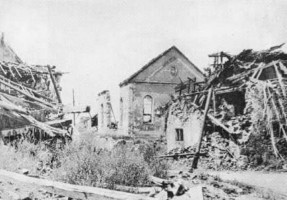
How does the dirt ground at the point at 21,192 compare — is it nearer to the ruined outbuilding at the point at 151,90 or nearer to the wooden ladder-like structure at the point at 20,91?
the wooden ladder-like structure at the point at 20,91

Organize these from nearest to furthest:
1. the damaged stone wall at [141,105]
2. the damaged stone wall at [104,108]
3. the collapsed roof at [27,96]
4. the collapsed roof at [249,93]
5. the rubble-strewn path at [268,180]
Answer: the rubble-strewn path at [268,180] < the collapsed roof at [27,96] < the collapsed roof at [249,93] < the damaged stone wall at [141,105] < the damaged stone wall at [104,108]

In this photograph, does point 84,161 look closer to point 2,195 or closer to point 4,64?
point 2,195

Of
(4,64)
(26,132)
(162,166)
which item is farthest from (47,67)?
(162,166)

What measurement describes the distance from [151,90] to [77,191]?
68.8 feet

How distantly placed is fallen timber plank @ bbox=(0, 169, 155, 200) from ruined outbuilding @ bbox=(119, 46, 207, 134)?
62.7ft

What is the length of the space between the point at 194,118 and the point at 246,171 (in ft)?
14.8

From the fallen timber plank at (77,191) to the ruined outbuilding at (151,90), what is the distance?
62.7 feet

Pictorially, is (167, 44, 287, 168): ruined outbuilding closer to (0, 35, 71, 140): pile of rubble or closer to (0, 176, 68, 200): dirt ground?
(0, 35, 71, 140): pile of rubble

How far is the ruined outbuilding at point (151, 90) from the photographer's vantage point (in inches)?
1018

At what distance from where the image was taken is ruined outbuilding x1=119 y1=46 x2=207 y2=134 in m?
25.9

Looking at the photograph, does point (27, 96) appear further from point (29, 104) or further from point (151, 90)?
point (151, 90)

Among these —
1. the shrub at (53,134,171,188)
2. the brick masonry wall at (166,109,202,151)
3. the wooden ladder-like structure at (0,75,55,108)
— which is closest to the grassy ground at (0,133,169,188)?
the shrub at (53,134,171,188)

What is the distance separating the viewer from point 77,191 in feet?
18.6

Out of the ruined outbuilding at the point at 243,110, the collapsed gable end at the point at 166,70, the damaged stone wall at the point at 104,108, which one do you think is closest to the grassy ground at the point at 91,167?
the ruined outbuilding at the point at 243,110
